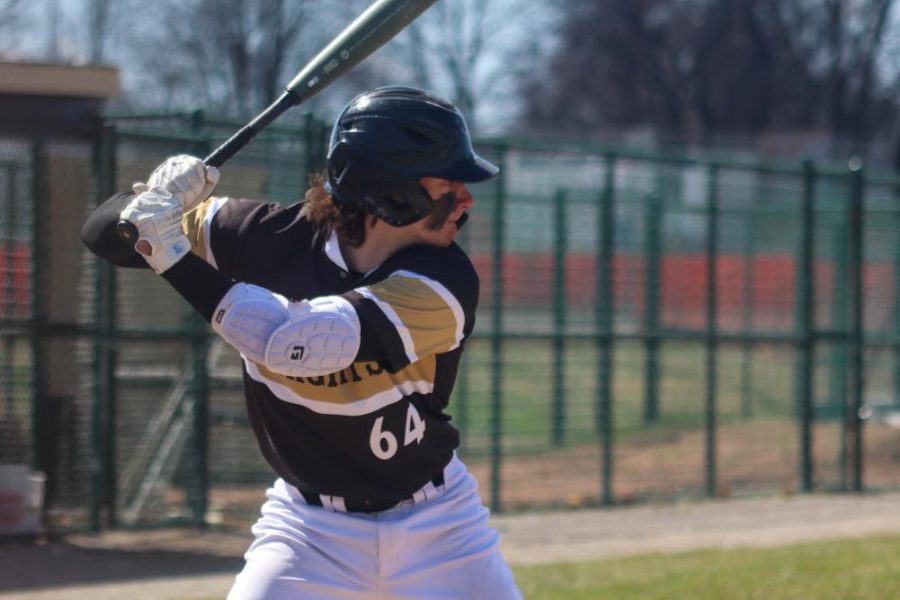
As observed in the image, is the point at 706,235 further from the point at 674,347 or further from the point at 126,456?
the point at 126,456

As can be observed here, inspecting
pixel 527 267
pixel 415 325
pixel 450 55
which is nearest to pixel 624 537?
pixel 527 267

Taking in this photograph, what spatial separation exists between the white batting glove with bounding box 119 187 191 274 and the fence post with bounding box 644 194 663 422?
8.12 meters

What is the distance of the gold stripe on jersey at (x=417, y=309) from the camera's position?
3225 mm

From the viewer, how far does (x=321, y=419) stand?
3.40 m

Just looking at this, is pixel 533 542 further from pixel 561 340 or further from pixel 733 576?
pixel 561 340

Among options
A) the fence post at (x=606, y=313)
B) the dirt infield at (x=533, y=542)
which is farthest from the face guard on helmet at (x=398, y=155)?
the fence post at (x=606, y=313)

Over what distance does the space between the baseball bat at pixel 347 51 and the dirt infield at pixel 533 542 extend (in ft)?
12.4

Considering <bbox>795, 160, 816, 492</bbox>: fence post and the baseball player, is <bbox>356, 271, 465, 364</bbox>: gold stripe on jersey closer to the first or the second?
the baseball player

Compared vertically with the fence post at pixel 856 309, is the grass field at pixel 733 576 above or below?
below

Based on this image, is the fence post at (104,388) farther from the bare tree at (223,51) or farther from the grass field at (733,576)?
the bare tree at (223,51)

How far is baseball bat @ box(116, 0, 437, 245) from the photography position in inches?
143

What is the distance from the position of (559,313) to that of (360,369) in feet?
24.0

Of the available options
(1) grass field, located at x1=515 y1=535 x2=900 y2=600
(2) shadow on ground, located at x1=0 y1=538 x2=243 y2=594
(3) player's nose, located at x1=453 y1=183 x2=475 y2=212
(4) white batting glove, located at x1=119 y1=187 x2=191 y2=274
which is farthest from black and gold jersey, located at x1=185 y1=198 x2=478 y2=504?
(2) shadow on ground, located at x1=0 y1=538 x2=243 y2=594

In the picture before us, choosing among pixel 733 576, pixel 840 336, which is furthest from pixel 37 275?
pixel 840 336
